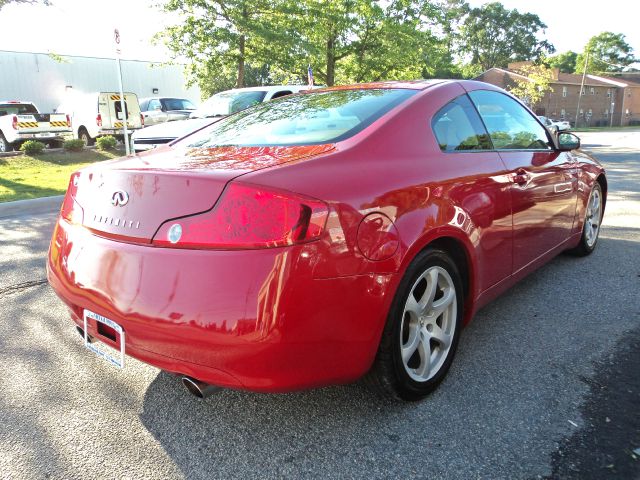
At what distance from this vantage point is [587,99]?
66.9 m

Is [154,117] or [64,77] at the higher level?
[64,77]

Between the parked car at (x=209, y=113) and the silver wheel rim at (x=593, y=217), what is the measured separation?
523 cm

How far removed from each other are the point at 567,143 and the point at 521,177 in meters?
1.10

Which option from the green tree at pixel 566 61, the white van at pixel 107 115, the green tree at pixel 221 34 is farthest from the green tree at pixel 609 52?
the white van at pixel 107 115

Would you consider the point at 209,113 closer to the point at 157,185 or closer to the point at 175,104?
the point at 157,185

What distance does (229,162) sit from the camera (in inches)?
82.4

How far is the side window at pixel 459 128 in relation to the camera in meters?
2.63

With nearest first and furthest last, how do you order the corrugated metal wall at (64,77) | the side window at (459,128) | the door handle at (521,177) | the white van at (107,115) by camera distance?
the side window at (459,128) → the door handle at (521,177) → the white van at (107,115) → the corrugated metal wall at (64,77)

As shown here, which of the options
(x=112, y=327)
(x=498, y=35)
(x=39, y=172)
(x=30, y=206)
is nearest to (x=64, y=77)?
(x=39, y=172)

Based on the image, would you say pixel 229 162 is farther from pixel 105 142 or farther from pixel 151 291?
pixel 105 142

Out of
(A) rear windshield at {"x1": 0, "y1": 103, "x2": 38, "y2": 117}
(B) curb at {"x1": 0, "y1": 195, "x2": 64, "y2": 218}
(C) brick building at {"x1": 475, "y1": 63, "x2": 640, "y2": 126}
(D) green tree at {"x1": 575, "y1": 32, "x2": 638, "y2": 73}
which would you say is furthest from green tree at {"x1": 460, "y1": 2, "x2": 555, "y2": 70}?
(B) curb at {"x1": 0, "y1": 195, "x2": 64, "y2": 218}

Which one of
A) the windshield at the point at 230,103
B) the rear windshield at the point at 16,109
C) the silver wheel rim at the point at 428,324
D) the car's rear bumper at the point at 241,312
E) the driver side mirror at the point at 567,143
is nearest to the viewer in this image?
the car's rear bumper at the point at 241,312

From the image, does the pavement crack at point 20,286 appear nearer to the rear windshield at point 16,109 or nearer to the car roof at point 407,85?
the car roof at point 407,85

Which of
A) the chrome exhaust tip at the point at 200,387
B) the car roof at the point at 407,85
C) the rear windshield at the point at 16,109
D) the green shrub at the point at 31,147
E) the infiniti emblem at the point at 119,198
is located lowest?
the chrome exhaust tip at the point at 200,387
